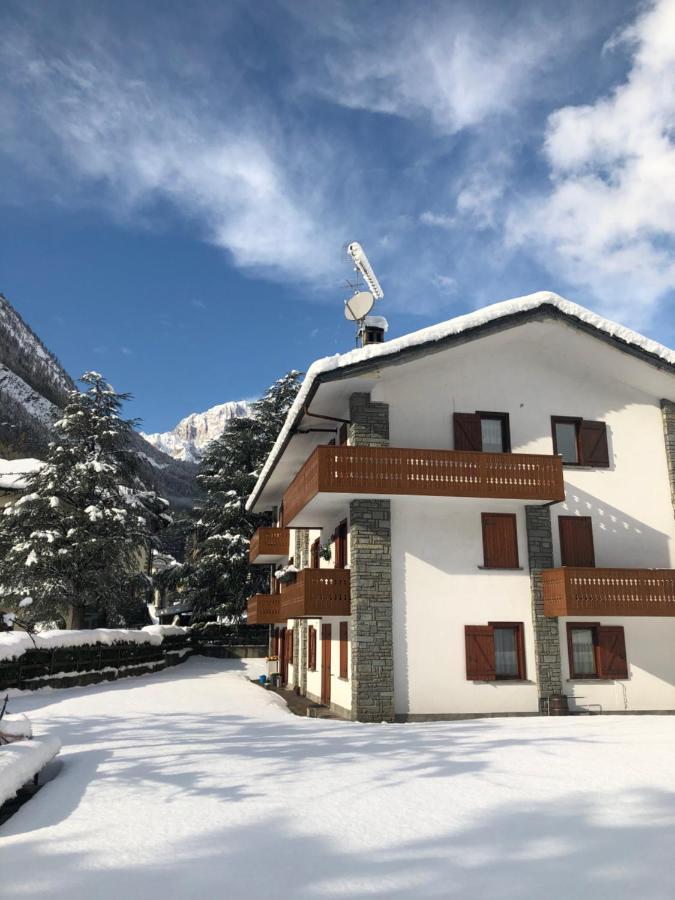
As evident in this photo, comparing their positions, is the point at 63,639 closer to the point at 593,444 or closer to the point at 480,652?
the point at 480,652

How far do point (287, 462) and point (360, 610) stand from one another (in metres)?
10.4

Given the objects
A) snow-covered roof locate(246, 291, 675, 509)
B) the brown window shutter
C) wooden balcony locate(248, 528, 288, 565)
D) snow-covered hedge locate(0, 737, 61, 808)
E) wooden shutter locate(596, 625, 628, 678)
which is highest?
snow-covered roof locate(246, 291, 675, 509)

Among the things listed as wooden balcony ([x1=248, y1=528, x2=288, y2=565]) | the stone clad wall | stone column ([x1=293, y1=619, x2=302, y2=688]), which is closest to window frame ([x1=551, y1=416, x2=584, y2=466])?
the stone clad wall

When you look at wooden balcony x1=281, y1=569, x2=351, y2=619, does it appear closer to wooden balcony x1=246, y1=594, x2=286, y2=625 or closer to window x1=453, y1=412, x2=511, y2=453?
window x1=453, y1=412, x2=511, y2=453

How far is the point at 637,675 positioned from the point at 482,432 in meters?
7.88

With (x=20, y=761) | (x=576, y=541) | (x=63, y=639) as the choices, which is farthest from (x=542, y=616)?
(x=20, y=761)

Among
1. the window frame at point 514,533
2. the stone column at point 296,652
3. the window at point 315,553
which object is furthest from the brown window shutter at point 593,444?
the stone column at point 296,652

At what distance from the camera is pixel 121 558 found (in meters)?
32.6

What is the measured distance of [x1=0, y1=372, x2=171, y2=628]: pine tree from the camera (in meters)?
30.0

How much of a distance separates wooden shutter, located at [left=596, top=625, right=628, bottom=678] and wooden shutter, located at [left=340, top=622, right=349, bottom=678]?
22.7 ft

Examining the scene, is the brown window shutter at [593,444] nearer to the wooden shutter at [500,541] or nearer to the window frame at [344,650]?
the wooden shutter at [500,541]

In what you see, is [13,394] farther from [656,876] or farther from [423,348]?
[656,876]

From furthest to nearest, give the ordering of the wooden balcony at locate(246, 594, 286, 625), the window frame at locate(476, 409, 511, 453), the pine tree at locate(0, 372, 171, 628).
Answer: the pine tree at locate(0, 372, 171, 628)
the wooden balcony at locate(246, 594, 286, 625)
the window frame at locate(476, 409, 511, 453)

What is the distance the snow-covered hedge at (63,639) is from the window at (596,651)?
15144 mm
